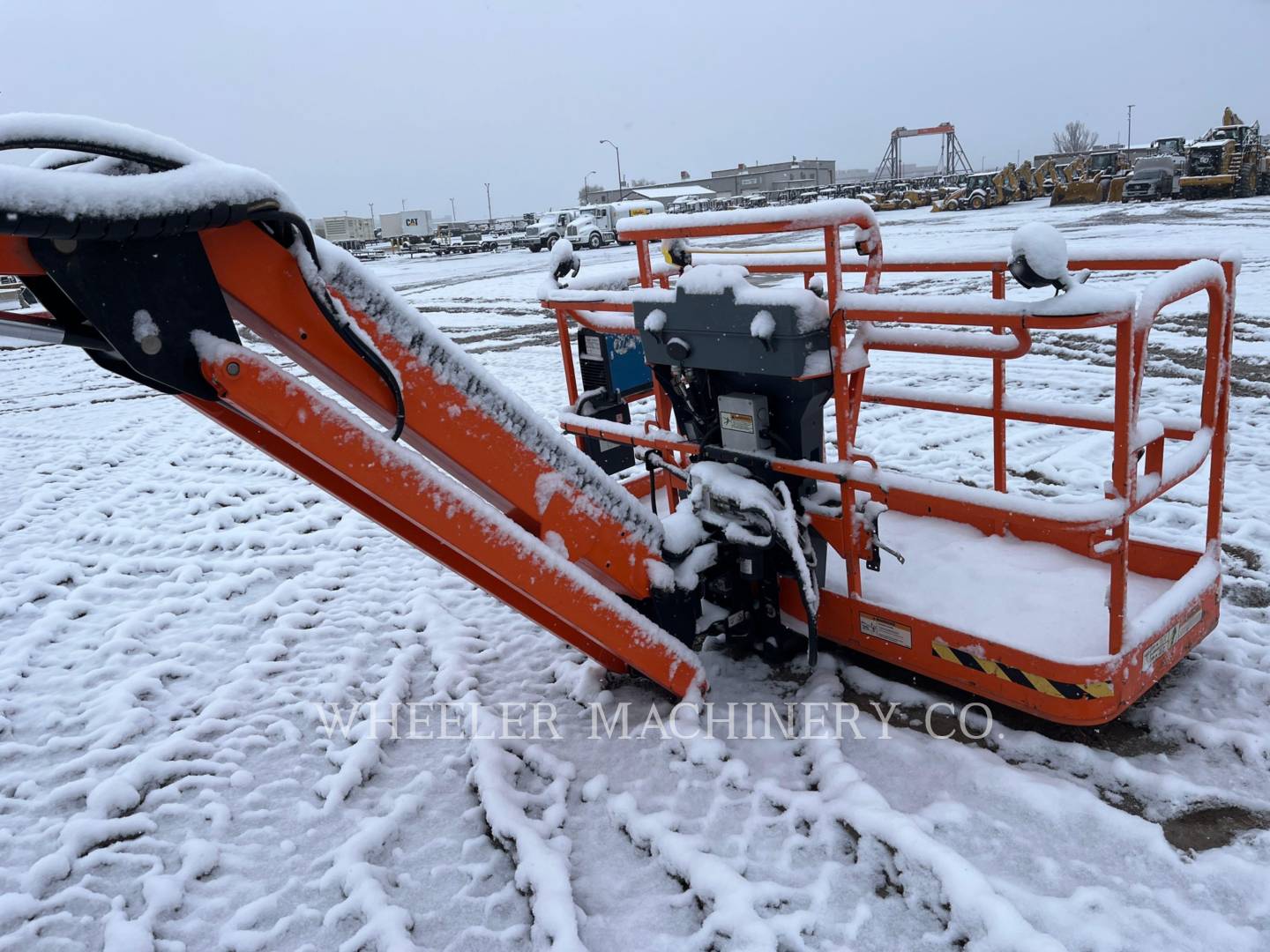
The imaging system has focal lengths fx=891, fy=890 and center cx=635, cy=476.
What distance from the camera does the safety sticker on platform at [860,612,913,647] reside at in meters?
3.34

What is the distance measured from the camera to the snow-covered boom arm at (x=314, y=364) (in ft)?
6.59

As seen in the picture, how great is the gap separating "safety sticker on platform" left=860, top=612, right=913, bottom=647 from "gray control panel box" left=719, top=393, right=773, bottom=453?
0.78 metres

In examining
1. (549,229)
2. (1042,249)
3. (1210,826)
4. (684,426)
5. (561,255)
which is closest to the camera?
(1042,249)

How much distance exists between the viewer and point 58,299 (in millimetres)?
2227

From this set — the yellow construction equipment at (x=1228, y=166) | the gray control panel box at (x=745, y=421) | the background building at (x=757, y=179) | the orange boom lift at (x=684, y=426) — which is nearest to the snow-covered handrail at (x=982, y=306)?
the orange boom lift at (x=684, y=426)

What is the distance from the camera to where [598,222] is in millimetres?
40344

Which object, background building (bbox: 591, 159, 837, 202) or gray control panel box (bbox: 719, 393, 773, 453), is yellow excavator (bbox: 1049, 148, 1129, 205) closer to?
gray control panel box (bbox: 719, 393, 773, 453)

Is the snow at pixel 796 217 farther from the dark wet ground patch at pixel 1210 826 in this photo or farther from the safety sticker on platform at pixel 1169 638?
the dark wet ground patch at pixel 1210 826

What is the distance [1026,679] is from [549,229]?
38.8m

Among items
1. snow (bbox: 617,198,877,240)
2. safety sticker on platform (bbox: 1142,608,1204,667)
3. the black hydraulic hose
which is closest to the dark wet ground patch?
safety sticker on platform (bbox: 1142,608,1204,667)

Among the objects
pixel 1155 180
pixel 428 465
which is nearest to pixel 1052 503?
pixel 428 465

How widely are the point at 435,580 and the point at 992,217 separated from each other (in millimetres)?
29186

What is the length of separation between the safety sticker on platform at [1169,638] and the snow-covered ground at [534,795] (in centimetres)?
23

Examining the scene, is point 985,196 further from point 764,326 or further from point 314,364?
point 314,364
